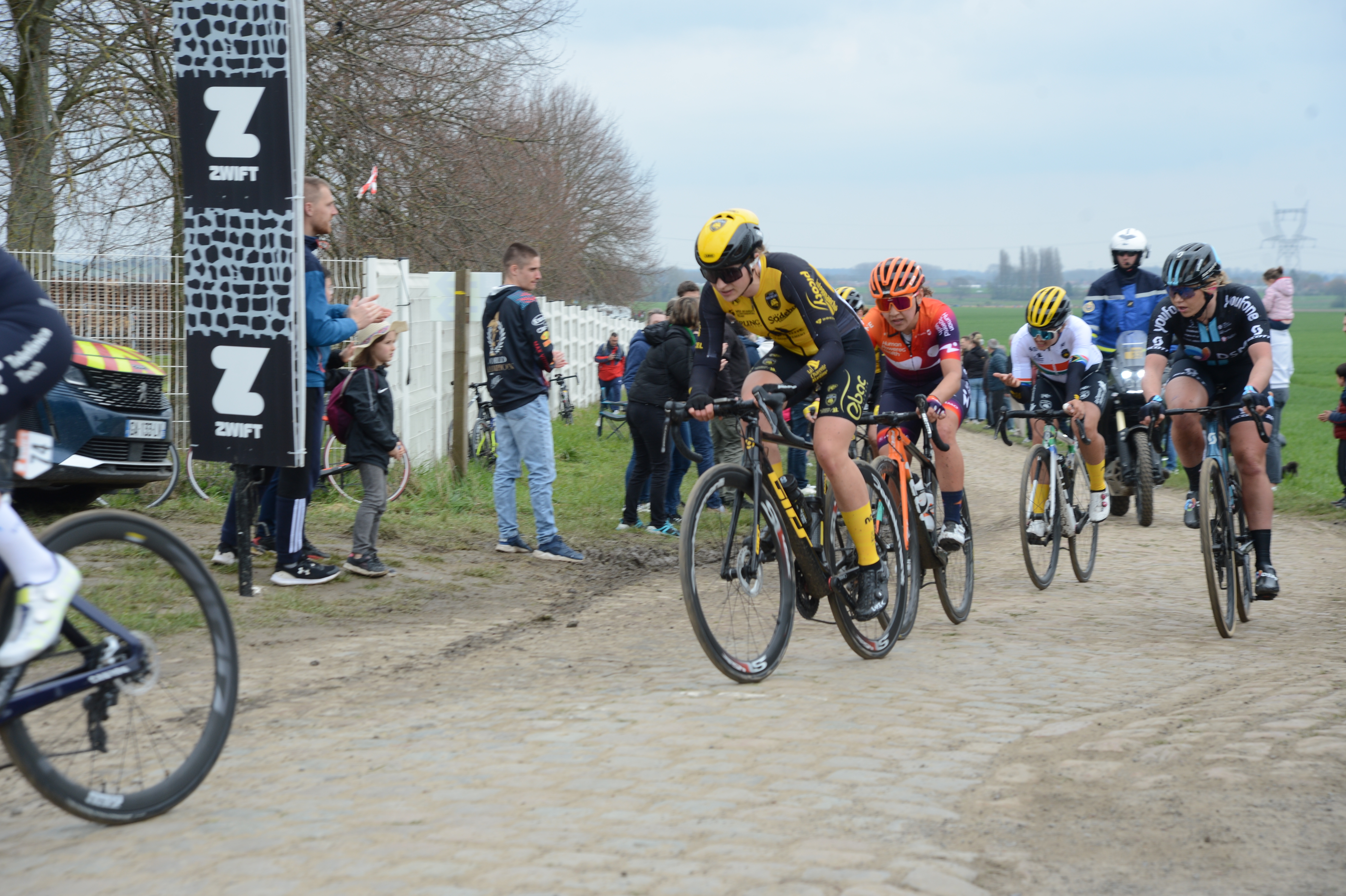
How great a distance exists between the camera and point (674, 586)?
29.7 ft

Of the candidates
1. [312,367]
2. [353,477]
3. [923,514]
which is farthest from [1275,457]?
[312,367]

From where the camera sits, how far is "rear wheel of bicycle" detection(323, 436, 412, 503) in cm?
1163

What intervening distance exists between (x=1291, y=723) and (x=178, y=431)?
996cm

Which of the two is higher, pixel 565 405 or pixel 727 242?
pixel 727 242

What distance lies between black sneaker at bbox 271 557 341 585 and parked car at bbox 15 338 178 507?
8.70 feet

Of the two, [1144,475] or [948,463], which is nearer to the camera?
[948,463]

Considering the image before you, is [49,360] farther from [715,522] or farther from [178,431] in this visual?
[178,431]

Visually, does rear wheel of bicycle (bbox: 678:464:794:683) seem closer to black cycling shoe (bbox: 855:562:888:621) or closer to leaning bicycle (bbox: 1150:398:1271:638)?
black cycling shoe (bbox: 855:562:888:621)

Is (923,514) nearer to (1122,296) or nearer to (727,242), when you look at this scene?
(727,242)

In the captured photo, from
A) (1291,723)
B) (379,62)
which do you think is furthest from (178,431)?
(1291,723)

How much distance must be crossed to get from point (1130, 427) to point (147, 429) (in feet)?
30.2

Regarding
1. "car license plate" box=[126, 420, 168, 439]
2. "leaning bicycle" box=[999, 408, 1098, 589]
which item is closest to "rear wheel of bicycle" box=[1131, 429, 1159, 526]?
"leaning bicycle" box=[999, 408, 1098, 589]

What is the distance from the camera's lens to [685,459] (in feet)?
38.6

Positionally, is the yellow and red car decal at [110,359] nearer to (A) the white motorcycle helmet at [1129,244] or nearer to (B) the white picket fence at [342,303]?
(B) the white picket fence at [342,303]
